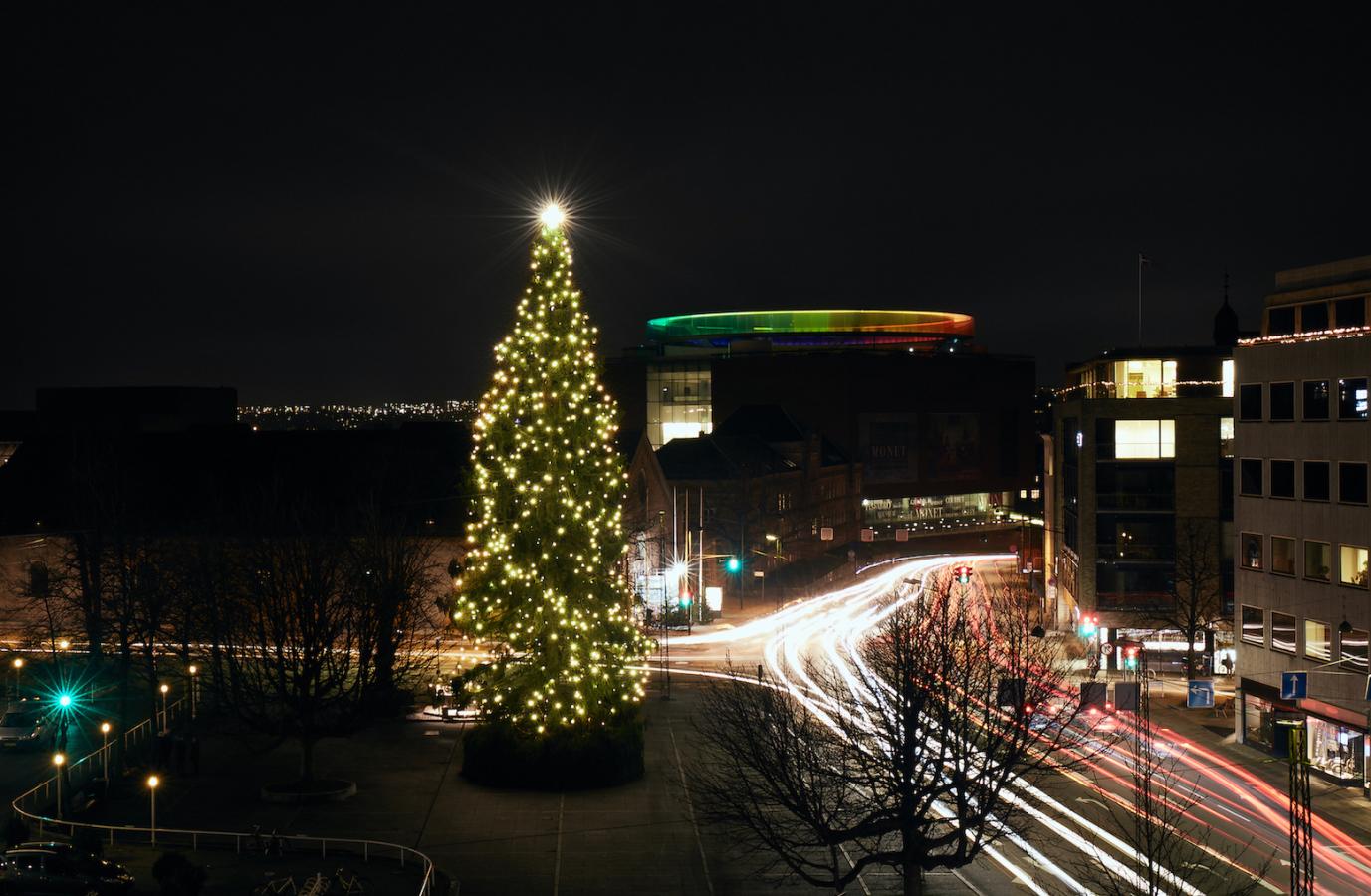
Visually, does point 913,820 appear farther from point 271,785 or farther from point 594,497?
point 271,785

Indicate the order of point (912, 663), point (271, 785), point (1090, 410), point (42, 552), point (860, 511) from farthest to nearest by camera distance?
point (860, 511), point (42, 552), point (1090, 410), point (271, 785), point (912, 663)

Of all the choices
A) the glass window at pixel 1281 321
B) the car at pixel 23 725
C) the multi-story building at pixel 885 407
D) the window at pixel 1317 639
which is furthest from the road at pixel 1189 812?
the multi-story building at pixel 885 407

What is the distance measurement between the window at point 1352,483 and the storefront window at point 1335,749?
693 centimetres

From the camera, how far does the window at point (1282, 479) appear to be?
47.0 m

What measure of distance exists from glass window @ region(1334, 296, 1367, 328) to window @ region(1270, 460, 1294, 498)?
592 cm

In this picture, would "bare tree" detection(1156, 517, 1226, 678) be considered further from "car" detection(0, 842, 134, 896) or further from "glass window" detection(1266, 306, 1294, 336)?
"car" detection(0, 842, 134, 896)

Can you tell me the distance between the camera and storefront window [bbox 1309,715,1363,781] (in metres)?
42.6

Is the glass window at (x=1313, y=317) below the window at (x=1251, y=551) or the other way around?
the other way around

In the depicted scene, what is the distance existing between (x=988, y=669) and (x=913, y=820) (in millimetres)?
3865

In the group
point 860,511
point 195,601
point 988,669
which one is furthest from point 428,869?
point 860,511

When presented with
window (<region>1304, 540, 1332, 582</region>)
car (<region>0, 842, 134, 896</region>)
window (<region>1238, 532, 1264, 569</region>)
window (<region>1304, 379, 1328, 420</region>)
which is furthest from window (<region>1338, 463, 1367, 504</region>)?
car (<region>0, 842, 134, 896</region>)

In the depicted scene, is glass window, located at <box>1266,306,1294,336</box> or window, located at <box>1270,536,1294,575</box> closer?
window, located at <box>1270,536,1294,575</box>

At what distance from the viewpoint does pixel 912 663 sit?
28.3 m

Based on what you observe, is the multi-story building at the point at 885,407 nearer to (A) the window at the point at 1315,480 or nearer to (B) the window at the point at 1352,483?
(A) the window at the point at 1315,480
